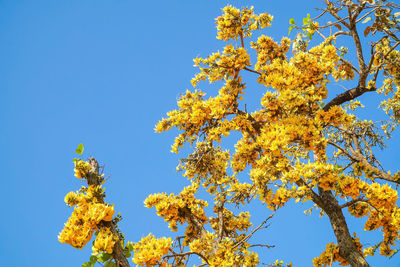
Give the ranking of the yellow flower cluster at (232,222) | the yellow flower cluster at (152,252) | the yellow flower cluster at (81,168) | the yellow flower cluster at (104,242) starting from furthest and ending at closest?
the yellow flower cluster at (232,222) < the yellow flower cluster at (152,252) < the yellow flower cluster at (81,168) < the yellow flower cluster at (104,242)

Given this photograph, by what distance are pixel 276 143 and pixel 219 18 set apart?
460cm

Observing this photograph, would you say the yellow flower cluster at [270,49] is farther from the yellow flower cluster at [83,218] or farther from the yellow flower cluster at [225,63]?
the yellow flower cluster at [83,218]

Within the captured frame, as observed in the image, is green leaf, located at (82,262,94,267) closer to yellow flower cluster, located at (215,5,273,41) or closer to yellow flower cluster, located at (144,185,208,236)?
yellow flower cluster, located at (144,185,208,236)

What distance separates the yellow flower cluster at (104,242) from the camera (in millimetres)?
4730

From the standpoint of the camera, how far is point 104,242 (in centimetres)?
475

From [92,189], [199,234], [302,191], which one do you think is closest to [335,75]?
[302,191]

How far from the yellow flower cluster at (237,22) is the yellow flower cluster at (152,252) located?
19.7 feet

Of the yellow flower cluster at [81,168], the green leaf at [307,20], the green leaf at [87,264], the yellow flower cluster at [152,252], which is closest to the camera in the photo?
the green leaf at [87,264]

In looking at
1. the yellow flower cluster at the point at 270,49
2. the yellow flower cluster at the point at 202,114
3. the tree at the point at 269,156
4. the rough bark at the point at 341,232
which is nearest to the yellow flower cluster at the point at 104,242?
the tree at the point at 269,156

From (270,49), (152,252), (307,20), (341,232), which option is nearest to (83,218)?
(152,252)

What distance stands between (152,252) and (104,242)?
2.15 meters

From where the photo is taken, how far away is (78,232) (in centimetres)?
480

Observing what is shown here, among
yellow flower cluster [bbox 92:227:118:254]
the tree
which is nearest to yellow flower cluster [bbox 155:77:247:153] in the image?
the tree

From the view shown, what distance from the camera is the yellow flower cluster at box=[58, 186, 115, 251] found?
4773mm
